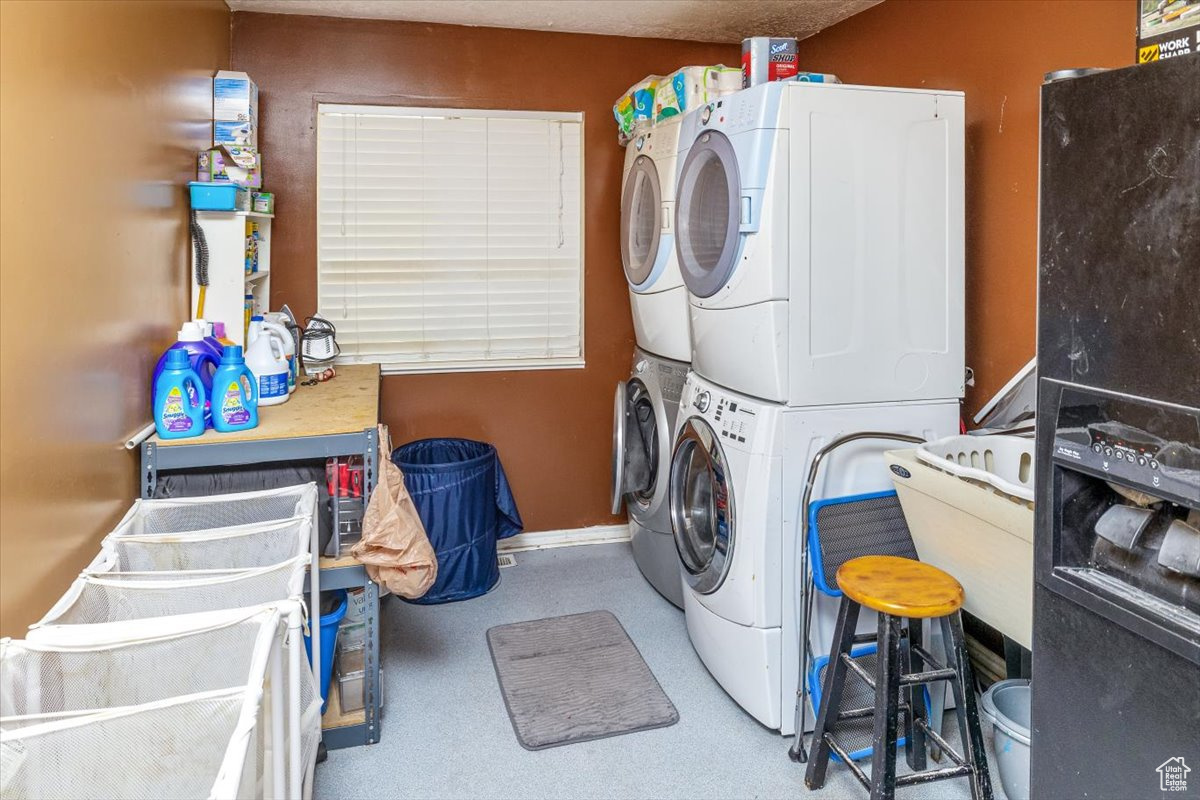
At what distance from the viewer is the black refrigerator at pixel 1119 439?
3.00 ft

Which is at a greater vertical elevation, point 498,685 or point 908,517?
point 908,517

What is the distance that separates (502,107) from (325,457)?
2.01 metres

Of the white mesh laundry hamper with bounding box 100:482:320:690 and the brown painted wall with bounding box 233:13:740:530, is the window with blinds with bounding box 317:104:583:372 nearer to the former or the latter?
the brown painted wall with bounding box 233:13:740:530

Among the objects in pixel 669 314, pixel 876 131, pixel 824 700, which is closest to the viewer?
pixel 824 700

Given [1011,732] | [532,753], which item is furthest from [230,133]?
[1011,732]

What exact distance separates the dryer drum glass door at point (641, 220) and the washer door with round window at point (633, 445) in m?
0.48

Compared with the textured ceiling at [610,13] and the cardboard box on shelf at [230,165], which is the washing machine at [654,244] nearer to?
the textured ceiling at [610,13]

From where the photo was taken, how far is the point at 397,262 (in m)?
3.49

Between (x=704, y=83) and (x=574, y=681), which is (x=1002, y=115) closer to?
(x=704, y=83)

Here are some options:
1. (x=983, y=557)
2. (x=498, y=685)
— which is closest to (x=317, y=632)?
(x=498, y=685)

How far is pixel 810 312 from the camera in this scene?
211 centimetres

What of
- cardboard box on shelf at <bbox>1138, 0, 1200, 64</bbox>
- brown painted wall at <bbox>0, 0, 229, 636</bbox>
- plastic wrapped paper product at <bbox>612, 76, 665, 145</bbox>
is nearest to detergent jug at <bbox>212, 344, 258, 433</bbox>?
brown painted wall at <bbox>0, 0, 229, 636</bbox>

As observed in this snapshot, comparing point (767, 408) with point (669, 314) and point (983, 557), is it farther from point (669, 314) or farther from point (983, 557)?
point (669, 314)

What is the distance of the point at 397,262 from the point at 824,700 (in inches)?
99.2
